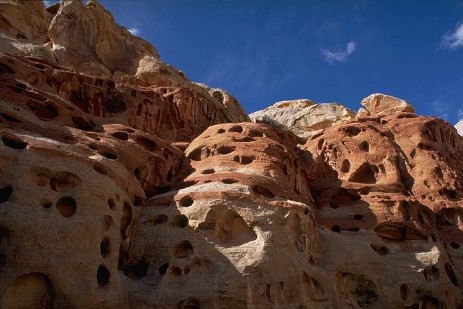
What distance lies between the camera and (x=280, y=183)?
1917 centimetres

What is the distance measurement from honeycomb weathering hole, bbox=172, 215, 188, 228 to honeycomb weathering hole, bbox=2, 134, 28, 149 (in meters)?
5.90

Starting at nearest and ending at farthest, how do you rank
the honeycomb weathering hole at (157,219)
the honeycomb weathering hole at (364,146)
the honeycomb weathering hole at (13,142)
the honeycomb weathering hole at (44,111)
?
the honeycomb weathering hole at (13,142)
the honeycomb weathering hole at (157,219)
the honeycomb weathering hole at (44,111)
the honeycomb weathering hole at (364,146)

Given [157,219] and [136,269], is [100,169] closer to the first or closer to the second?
[157,219]

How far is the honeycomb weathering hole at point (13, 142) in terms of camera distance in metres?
13.9

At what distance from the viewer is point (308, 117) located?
59.5 meters

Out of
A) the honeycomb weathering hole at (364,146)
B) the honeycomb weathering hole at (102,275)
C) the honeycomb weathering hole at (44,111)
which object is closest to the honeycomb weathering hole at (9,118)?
the honeycomb weathering hole at (44,111)

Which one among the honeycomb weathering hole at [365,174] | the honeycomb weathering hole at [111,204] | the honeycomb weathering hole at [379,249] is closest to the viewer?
the honeycomb weathering hole at [111,204]

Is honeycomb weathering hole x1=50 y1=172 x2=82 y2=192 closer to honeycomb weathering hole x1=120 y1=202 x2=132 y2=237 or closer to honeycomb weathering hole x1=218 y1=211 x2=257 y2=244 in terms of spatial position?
honeycomb weathering hole x1=120 y1=202 x2=132 y2=237

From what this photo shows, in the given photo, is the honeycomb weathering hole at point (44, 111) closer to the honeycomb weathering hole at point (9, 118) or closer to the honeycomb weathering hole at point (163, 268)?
the honeycomb weathering hole at point (9, 118)

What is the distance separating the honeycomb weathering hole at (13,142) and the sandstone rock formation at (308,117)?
43.2 meters

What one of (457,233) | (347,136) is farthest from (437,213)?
(347,136)

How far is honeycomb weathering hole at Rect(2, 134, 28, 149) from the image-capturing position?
13905mm

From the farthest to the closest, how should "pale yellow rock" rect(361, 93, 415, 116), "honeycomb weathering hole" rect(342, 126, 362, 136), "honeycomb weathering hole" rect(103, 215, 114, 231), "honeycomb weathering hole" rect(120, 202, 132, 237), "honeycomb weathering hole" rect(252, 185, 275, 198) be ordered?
"pale yellow rock" rect(361, 93, 415, 116) < "honeycomb weathering hole" rect(342, 126, 362, 136) < "honeycomb weathering hole" rect(252, 185, 275, 198) < "honeycomb weathering hole" rect(120, 202, 132, 237) < "honeycomb weathering hole" rect(103, 215, 114, 231)

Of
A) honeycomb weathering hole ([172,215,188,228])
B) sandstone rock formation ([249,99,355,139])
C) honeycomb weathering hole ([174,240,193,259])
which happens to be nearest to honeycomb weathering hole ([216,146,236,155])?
honeycomb weathering hole ([172,215,188,228])
